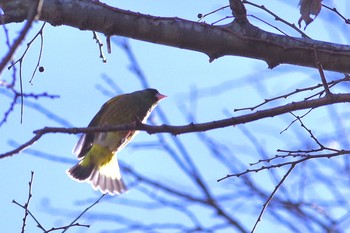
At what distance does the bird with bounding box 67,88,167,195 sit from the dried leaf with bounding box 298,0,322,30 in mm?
2081

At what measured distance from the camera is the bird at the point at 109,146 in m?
5.07

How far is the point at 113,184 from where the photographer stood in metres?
5.11

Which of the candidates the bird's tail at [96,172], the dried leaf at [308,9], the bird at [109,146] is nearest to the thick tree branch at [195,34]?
the dried leaf at [308,9]

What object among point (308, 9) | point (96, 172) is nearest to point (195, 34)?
point (308, 9)

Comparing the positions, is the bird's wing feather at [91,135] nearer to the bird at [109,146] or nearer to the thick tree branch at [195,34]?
the bird at [109,146]

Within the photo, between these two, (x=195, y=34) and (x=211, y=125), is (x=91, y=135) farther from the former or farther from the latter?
(x=211, y=125)

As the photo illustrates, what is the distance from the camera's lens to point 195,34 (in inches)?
118

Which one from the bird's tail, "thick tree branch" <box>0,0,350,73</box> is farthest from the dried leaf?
the bird's tail

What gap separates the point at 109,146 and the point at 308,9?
97.1 inches

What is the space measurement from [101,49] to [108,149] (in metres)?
1.94

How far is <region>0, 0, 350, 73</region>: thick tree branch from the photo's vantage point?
9.66ft

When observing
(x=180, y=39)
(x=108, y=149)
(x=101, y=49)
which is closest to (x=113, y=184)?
(x=108, y=149)

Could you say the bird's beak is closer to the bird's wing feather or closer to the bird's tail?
the bird's wing feather

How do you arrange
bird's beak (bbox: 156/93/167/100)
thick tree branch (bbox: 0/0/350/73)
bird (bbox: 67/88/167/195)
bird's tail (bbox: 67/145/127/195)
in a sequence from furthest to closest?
1. bird's beak (bbox: 156/93/167/100)
2. bird's tail (bbox: 67/145/127/195)
3. bird (bbox: 67/88/167/195)
4. thick tree branch (bbox: 0/0/350/73)
